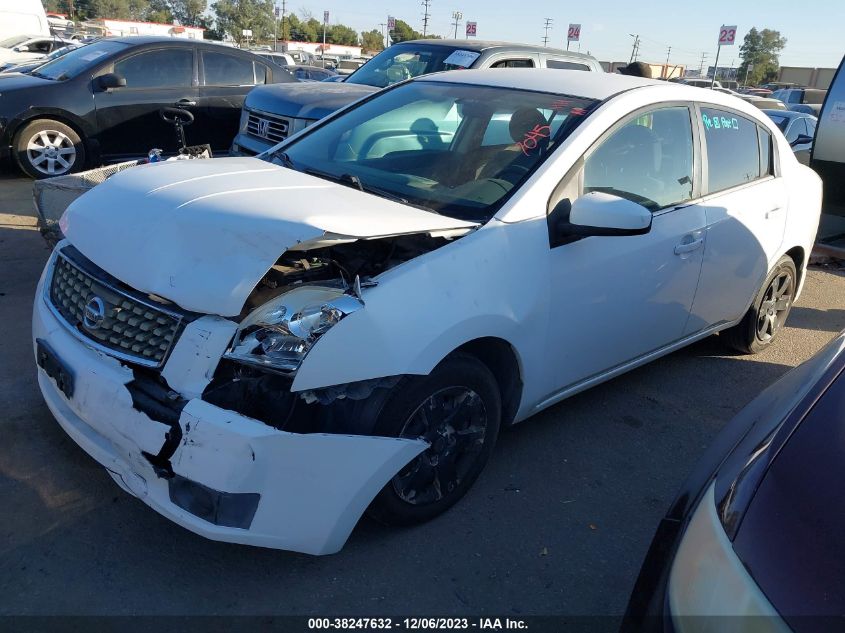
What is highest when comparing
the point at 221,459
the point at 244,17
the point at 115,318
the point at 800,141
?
the point at 244,17

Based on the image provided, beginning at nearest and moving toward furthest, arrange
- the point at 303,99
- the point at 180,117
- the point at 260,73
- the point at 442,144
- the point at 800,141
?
1. the point at 442,144
2. the point at 180,117
3. the point at 303,99
4. the point at 260,73
5. the point at 800,141

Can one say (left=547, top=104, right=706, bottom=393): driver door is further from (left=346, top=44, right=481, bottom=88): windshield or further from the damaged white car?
(left=346, top=44, right=481, bottom=88): windshield

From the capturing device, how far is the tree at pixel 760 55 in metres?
69.5

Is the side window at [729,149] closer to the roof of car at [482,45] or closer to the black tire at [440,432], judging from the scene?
the black tire at [440,432]

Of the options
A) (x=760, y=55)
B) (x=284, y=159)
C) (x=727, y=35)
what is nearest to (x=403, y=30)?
(x=760, y=55)

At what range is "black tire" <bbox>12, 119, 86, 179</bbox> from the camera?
7.97 meters

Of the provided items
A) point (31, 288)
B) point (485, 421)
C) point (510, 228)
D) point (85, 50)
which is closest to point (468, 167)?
point (510, 228)

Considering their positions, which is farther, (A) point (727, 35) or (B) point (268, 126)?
(A) point (727, 35)

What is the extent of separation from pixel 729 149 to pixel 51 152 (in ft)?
23.5

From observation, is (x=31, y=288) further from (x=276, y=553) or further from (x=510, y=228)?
(x=510, y=228)

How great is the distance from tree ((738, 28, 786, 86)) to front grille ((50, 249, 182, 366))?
245ft

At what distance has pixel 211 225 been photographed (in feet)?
8.55

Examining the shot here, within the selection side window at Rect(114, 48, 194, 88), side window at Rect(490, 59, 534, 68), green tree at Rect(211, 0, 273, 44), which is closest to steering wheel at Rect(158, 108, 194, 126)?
side window at Rect(114, 48, 194, 88)

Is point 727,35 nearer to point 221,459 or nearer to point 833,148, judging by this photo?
point 833,148
